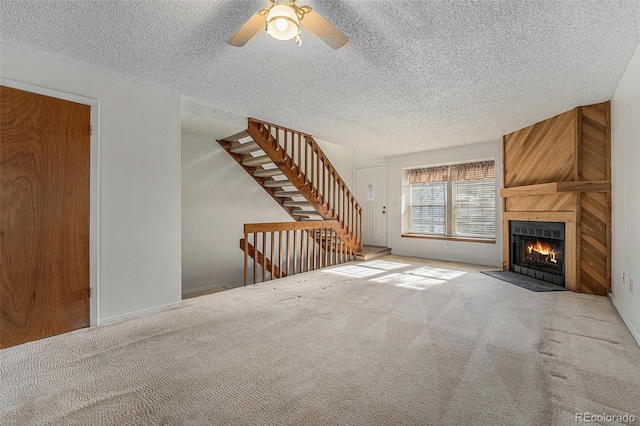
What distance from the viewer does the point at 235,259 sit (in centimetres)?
538

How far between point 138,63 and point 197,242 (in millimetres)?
2978

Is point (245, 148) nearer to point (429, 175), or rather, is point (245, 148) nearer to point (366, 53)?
point (366, 53)

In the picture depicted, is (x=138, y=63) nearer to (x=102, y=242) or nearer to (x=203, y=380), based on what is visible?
Answer: (x=102, y=242)

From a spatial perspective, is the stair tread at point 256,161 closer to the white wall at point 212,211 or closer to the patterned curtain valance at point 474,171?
the white wall at point 212,211

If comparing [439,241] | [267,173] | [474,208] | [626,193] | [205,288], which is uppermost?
[267,173]

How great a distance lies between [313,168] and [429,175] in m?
2.72

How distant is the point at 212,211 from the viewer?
5055 millimetres

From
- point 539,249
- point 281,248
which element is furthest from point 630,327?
point 281,248

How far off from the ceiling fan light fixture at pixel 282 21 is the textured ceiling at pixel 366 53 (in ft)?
0.84

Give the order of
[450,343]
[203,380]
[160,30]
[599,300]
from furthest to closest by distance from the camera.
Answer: [599,300], [450,343], [160,30], [203,380]

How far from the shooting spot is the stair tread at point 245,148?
183 inches

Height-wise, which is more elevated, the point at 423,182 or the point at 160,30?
the point at 160,30

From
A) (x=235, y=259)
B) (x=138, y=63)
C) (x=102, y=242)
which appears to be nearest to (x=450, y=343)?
(x=102, y=242)

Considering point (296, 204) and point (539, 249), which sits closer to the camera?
point (539, 249)
